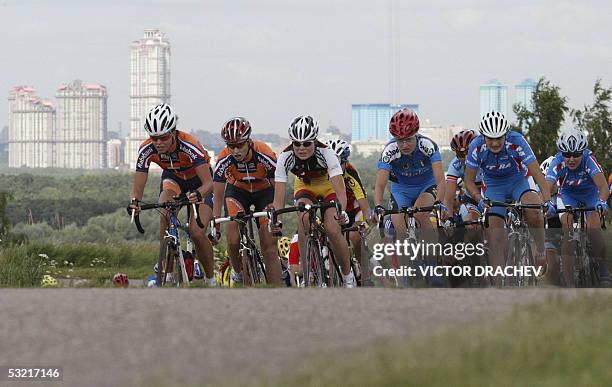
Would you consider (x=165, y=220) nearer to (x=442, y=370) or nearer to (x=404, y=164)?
(x=404, y=164)

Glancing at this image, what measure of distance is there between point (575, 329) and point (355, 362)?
1.66 m

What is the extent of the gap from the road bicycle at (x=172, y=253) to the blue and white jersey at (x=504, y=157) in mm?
2965

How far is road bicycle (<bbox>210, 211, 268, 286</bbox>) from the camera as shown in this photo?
48.7 feet

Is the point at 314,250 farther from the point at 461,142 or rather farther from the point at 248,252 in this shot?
the point at 461,142

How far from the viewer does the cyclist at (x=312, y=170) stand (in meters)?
13.9

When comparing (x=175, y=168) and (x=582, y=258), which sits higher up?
(x=175, y=168)

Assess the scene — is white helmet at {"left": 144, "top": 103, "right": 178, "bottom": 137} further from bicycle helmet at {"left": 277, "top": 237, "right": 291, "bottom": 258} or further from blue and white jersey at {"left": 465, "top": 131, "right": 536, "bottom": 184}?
blue and white jersey at {"left": 465, "top": 131, "right": 536, "bottom": 184}

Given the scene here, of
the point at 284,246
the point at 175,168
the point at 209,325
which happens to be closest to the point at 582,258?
the point at 284,246

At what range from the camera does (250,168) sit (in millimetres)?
15008

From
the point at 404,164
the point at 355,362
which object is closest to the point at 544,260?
the point at 404,164

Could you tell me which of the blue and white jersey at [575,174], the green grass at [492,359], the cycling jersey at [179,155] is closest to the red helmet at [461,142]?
the blue and white jersey at [575,174]

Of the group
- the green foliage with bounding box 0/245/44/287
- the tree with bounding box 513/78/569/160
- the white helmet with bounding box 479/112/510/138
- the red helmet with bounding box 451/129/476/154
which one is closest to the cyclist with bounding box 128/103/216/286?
the white helmet with bounding box 479/112/510/138

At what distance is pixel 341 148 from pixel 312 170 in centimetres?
161

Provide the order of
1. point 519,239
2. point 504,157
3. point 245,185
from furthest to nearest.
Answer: point 245,185, point 504,157, point 519,239
